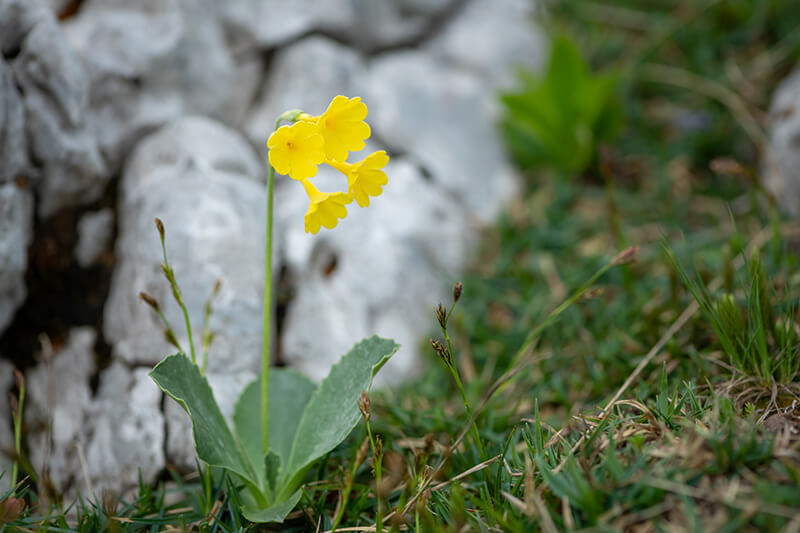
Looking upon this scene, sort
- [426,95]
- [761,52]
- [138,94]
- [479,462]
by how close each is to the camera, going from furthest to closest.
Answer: [761,52], [426,95], [138,94], [479,462]


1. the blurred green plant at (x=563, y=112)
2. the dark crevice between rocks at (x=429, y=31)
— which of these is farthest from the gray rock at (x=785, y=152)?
the dark crevice between rocks at (x=429, y=31)

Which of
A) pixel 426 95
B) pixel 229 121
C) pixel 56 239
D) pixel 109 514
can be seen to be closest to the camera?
pixel 109 514

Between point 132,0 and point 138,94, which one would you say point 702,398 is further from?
point 132,0

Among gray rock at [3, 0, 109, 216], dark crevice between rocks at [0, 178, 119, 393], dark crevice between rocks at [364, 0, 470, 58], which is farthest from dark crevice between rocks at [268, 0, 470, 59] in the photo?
dark crevice between rocks at [0, 178, 119, 393]

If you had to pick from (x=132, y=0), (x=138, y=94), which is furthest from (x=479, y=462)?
(x=132, y=0)

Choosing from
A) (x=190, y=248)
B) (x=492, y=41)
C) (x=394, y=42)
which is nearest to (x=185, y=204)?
(x=190, y=248)

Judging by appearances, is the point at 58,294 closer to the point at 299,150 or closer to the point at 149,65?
the point at 149,65

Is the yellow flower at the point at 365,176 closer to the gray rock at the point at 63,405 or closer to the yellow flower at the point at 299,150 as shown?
the yellow flower at the point at 299,150
